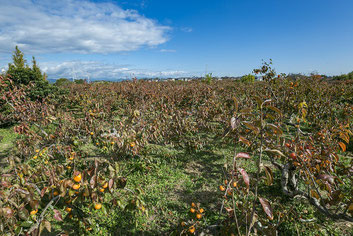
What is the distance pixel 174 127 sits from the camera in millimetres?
4598

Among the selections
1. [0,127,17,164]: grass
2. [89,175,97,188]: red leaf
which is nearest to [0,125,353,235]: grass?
[0,127,17,164]: grass

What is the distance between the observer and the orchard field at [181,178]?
1593 mm

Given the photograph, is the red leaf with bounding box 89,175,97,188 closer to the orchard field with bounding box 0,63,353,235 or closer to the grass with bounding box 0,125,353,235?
the orchard field with bounding box 0,63,353,235

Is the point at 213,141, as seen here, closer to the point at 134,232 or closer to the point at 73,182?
the point at 134,232

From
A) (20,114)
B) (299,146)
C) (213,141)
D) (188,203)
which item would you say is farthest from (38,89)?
(299,146)

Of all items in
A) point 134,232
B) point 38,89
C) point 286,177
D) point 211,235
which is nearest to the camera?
point 211,235

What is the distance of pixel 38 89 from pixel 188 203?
9269 mm

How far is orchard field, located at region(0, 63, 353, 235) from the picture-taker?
5.23ft

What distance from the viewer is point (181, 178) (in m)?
3.71

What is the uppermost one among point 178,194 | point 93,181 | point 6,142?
point 93,181

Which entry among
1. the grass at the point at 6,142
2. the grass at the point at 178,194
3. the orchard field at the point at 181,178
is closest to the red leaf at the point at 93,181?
the orchard field at the point at 181,178

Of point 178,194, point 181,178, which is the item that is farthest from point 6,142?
point 178,194

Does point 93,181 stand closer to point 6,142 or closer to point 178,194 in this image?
Answer: point 178,194

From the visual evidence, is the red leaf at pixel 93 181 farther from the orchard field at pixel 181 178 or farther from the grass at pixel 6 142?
the grass at pixel 6 142
